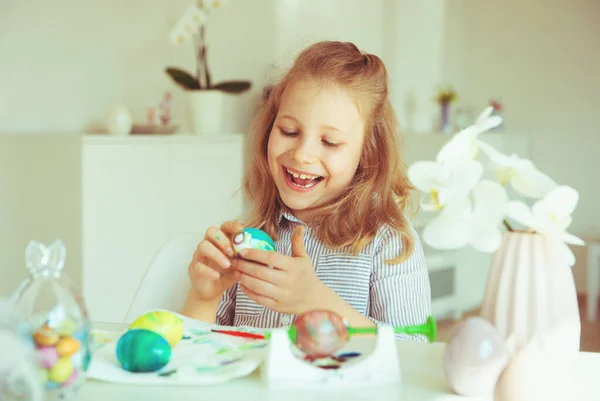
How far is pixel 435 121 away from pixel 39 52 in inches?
143

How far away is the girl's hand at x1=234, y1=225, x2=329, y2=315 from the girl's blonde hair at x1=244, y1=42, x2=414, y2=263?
1.12 ft

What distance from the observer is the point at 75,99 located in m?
3.66

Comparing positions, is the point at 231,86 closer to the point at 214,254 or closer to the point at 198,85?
the point at 198,85

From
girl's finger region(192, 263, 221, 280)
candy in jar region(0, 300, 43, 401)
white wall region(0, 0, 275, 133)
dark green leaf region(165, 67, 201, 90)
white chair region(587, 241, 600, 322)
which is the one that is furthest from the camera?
white chair region(587, 241, 600, 322)

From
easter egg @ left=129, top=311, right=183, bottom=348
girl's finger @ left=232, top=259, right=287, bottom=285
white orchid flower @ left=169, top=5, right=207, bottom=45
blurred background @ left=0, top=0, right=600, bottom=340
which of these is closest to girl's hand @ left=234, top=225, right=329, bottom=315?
girl's finger @ left=232, top=259, right=287, bottom=285

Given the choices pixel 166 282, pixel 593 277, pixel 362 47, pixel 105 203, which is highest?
pixel 362 47

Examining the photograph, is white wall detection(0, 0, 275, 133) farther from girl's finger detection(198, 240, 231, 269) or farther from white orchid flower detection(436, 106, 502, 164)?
white orchid flower detection(436, 106, 502, 164)

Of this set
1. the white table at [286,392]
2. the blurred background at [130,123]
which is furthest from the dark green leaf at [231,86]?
the white table at [286,392]

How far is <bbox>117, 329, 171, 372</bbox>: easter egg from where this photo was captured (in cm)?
101

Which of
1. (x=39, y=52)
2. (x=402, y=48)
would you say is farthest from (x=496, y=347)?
(x=402, y=48)

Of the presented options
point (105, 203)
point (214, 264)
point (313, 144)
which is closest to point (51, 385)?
point (214, 264)

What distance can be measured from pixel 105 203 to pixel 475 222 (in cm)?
254

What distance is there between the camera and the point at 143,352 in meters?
1.01

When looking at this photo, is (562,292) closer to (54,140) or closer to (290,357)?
(290,357)
